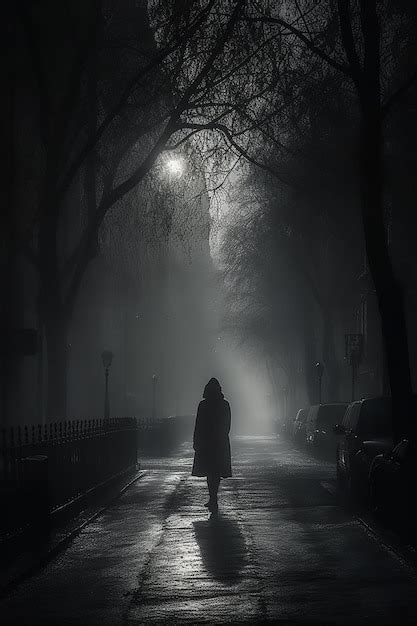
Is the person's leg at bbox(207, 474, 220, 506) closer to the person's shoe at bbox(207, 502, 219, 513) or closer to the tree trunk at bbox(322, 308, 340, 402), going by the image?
the person's shoe at bbox(207, 502, 219, 513)

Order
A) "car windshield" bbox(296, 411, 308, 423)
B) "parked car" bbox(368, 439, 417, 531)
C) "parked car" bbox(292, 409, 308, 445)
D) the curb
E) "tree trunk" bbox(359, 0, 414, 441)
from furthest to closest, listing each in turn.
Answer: "car windshield" bbox(296, 411, 308, 423) → "parked car" bbox(292, 409, 308, 445) → "tree trunk" bbox(359, 0, 414, 441) → "parked car" bbox(368, 439, 417, 531) → the curb

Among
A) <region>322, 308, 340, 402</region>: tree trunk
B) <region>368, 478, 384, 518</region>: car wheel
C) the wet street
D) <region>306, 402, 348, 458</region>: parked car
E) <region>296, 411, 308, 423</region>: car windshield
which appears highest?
<region>322, 308, 340, 402</region>: tree trunk

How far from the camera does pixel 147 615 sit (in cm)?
1073

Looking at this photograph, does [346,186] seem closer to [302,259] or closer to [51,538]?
[51,538]

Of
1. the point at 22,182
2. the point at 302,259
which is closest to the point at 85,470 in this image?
the point at 22,182

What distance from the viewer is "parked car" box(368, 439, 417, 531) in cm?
1625

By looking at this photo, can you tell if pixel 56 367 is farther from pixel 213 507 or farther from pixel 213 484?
pixel 213 507

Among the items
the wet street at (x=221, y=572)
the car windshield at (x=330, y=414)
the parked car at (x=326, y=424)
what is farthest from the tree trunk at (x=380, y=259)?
the car windshield at (x=330, y=414)

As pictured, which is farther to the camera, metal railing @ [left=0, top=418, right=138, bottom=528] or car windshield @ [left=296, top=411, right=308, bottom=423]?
car windshield @ [left=296, top=411, right=308, bottom=423]

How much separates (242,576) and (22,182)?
85.8ft

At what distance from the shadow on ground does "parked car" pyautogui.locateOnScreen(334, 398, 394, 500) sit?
2641mm

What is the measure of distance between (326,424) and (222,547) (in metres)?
29.0

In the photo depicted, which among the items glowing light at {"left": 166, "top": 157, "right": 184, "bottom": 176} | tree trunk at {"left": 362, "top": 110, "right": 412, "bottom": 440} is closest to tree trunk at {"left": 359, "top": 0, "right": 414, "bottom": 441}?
tree trunk at {"left": 362, "top": 110, "right": 412, "bottom": 440}

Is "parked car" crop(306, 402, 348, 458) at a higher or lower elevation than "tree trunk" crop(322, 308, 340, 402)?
lower
